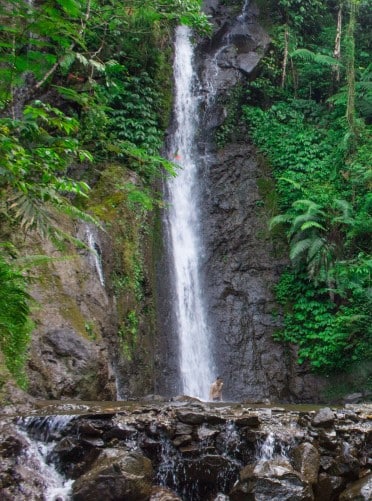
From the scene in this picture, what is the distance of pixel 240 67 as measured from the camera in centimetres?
1566

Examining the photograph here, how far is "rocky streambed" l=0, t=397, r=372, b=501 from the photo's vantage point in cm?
460

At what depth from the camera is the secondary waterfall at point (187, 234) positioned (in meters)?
11.6

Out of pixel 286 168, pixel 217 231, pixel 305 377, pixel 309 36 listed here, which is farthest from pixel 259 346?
pixel 309 36

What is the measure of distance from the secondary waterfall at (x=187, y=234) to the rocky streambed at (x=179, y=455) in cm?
541

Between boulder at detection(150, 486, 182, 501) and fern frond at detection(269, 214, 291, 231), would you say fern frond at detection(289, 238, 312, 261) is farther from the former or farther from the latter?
boulder at detection(150, 486, 182, 501)

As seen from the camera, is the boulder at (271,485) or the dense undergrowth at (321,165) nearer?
the boulder at (271,485)

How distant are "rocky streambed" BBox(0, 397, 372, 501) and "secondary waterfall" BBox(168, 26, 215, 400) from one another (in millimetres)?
5411

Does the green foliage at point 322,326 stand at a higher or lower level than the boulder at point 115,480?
higher

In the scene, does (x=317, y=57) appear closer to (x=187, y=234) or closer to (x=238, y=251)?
(x=238, y=251)

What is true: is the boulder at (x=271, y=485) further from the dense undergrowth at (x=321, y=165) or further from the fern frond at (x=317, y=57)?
the fern frond at (x=317, y=57)

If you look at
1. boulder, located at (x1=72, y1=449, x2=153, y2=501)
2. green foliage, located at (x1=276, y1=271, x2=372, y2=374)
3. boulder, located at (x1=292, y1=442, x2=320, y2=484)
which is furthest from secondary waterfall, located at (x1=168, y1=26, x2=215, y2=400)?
boulder, located at (x1=72, y1=449, x2=153, y2=501)

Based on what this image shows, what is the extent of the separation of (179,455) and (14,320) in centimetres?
253

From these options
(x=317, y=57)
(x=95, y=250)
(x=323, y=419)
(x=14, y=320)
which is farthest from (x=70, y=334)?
(x=317, y=57)

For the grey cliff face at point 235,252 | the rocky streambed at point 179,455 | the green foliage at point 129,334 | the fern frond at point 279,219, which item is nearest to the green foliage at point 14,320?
the rocky streambed at point 179,455
